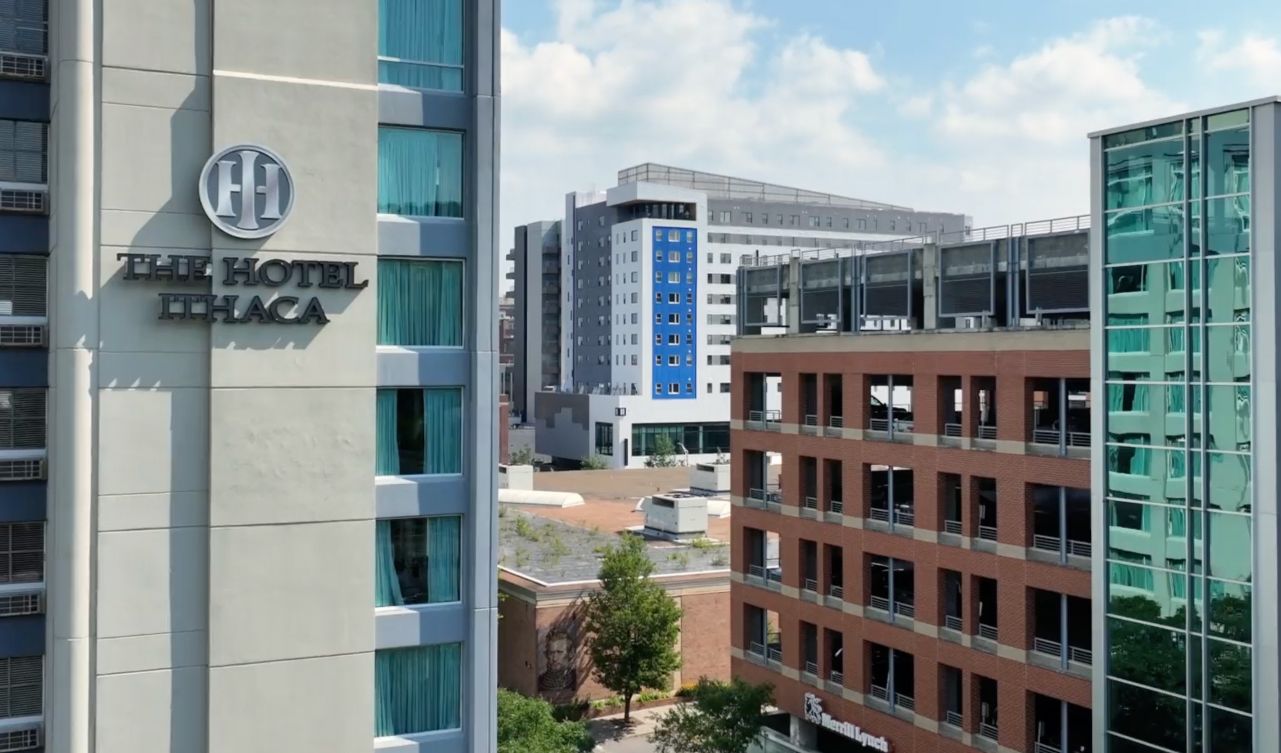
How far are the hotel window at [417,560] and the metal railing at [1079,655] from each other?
2313 cm

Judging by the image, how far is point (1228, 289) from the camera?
2944 centimetres

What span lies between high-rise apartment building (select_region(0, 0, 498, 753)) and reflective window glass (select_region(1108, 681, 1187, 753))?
69.9 feet

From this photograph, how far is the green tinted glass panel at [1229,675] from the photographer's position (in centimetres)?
2912

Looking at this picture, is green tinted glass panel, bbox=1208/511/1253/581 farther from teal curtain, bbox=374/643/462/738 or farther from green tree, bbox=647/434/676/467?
A: green tree, bbox=647/434/676/467

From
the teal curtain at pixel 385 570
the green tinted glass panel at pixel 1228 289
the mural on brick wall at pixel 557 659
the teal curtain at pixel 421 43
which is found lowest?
the mural on brick wall at pixel 557 659

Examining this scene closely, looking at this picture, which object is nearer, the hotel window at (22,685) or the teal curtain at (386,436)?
the hotel window at (22,685)

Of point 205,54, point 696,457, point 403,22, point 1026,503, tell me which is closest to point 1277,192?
point 1026,503

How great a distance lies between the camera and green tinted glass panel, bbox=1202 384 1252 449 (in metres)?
29.0

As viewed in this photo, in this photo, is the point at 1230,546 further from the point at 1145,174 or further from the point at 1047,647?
the point at 1145,174

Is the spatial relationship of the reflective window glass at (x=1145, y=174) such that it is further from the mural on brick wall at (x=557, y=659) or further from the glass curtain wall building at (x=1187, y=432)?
the mural on brick wall at (x=557, y=659)

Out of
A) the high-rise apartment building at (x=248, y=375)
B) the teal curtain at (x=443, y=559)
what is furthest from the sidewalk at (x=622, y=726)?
the high-rise apartment building at (x=248, y=375)

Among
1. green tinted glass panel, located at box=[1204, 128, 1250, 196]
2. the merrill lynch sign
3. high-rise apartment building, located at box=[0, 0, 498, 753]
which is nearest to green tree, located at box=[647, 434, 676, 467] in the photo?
the merrill lynch sign

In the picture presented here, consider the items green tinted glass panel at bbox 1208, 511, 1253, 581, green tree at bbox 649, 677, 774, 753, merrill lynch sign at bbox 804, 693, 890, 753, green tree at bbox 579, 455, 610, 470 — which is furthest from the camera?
green tree at bbox 579, 455, 610, 470

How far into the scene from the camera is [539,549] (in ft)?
209
